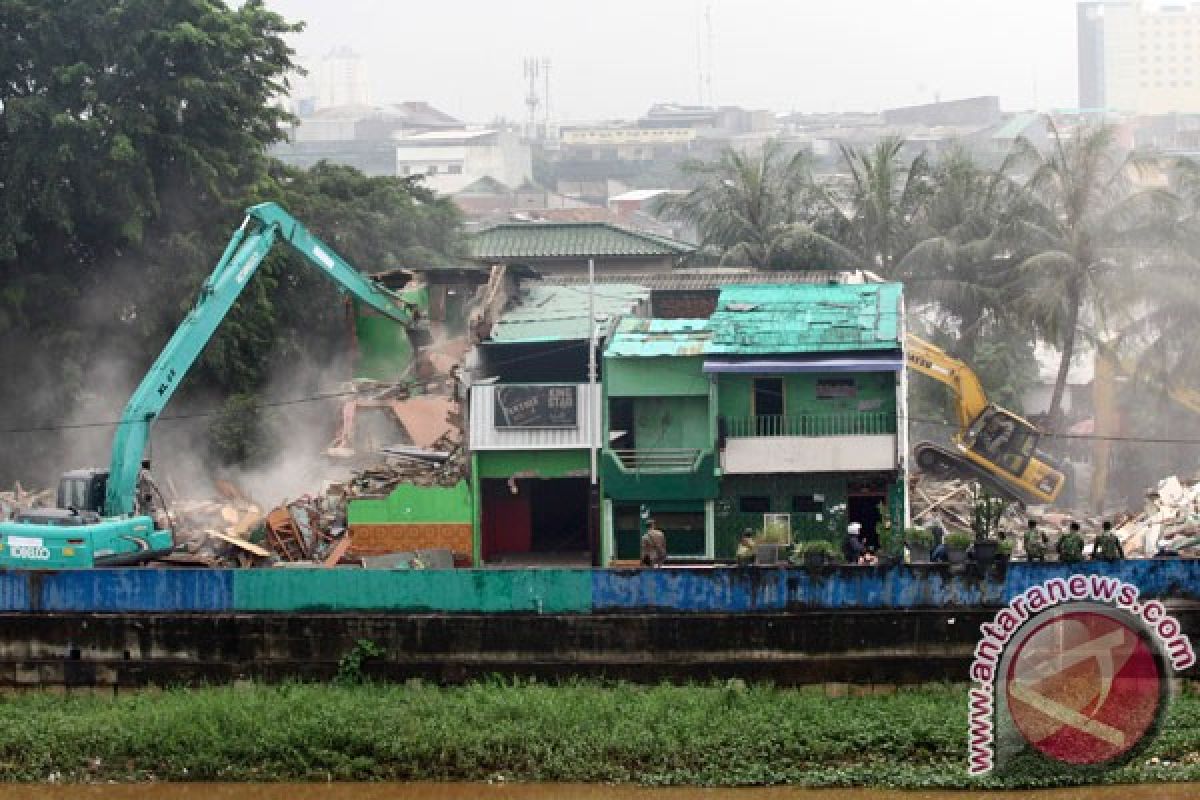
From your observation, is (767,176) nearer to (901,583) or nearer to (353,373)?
(353,373)

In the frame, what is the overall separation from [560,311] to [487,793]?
17540mm

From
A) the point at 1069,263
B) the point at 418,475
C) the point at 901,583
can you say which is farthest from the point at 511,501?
the point at 1069,263

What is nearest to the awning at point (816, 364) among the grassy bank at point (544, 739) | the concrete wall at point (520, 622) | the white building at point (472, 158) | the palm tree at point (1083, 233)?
the concrete wall at point (520, 622)

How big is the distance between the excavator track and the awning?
5425 millimetres

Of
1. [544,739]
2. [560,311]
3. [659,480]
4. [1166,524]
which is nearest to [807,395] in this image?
[659,480]

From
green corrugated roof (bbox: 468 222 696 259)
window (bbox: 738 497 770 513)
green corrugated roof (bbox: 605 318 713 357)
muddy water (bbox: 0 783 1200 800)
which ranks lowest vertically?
muddy water (bbox: 0 783 1200 800)

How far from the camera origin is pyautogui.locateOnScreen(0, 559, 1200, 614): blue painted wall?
2867 centimetres

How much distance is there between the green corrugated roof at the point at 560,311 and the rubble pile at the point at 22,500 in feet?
32.5

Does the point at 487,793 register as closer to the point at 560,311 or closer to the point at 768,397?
the point at 768,397

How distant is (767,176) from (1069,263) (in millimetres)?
16849

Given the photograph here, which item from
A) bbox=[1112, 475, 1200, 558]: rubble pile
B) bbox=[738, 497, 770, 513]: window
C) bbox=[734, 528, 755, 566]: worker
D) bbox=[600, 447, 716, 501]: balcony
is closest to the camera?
bbox=[734, 528, 755, 566]: worker

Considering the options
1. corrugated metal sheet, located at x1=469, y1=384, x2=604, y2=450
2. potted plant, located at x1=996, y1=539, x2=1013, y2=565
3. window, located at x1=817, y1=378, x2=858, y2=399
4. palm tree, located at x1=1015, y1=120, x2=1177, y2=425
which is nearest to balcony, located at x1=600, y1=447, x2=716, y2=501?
corrugated metal sheet, located at x1=469, y1=384, x2=604, y2=450

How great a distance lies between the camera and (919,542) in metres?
30.8

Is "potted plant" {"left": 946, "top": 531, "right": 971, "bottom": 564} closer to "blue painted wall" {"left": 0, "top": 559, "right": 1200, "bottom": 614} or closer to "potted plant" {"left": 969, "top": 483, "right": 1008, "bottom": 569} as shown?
"potted plant" {"left": 969, "top": 483, "right": 1008, "bottom": 569}
